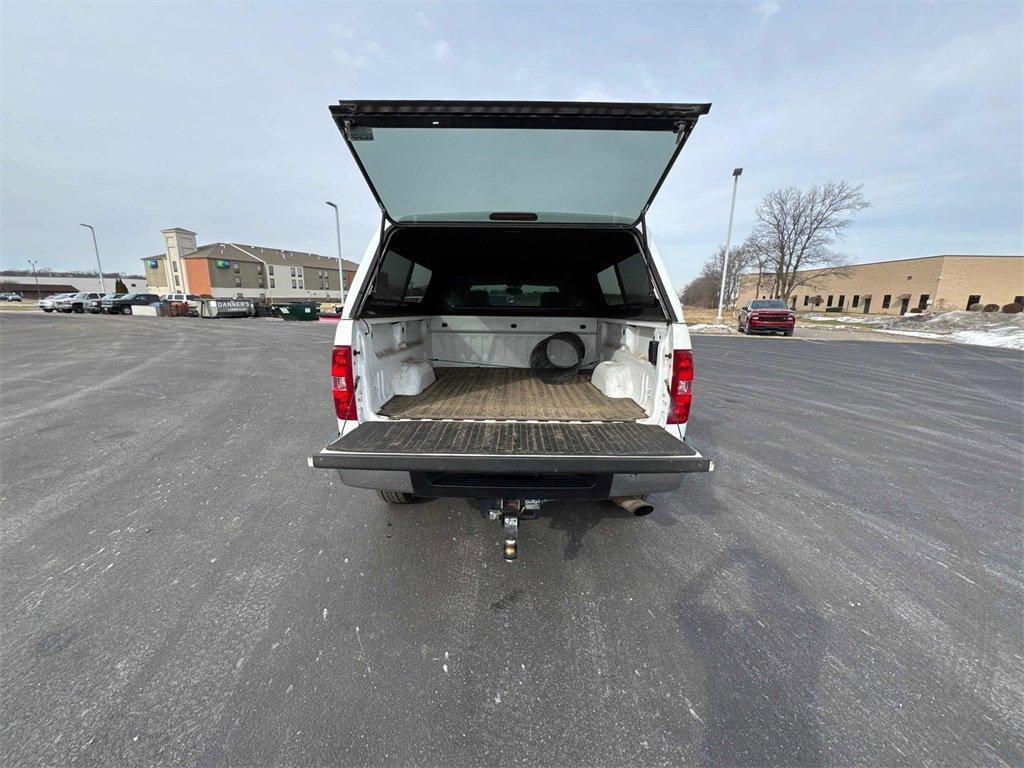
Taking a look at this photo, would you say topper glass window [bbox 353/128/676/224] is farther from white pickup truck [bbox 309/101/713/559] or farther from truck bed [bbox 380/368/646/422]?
truck bed [bbox 380/368/646/422]

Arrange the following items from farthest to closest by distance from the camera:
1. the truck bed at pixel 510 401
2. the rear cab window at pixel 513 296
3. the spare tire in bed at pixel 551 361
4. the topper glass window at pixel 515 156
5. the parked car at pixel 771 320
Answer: the parked car at pixel 771 320
the rear cab window at pixel 513 296
the spare tire in bed at pixel 551 361
the truck bed at pixel 510 401
the topper glass window at pixel 515 156

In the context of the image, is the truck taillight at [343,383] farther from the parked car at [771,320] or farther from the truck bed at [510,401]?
the parked car at [771,320]

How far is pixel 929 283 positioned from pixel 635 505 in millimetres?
59386

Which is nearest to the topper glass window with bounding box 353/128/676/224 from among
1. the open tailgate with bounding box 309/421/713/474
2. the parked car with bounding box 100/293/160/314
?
the open tailgate with bounding box 309/421/713/474

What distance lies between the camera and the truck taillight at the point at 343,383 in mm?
2377

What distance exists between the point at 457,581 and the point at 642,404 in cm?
176

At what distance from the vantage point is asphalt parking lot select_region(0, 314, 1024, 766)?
1529 mm

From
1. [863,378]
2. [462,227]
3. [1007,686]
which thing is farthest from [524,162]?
[863,378]

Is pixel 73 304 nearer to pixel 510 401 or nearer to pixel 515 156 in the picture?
pixel 510 401

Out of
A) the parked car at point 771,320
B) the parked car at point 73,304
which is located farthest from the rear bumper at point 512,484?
the parked car at point 73,304

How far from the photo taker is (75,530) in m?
2.76

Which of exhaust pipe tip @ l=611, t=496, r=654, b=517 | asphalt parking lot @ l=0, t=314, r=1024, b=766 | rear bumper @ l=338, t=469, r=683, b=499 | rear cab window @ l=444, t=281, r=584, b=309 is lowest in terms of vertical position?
asphalt parking lot @ l=0, t=314, r=1024, b=766

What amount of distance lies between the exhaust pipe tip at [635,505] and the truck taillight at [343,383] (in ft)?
5.47

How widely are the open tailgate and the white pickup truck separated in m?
0.01
